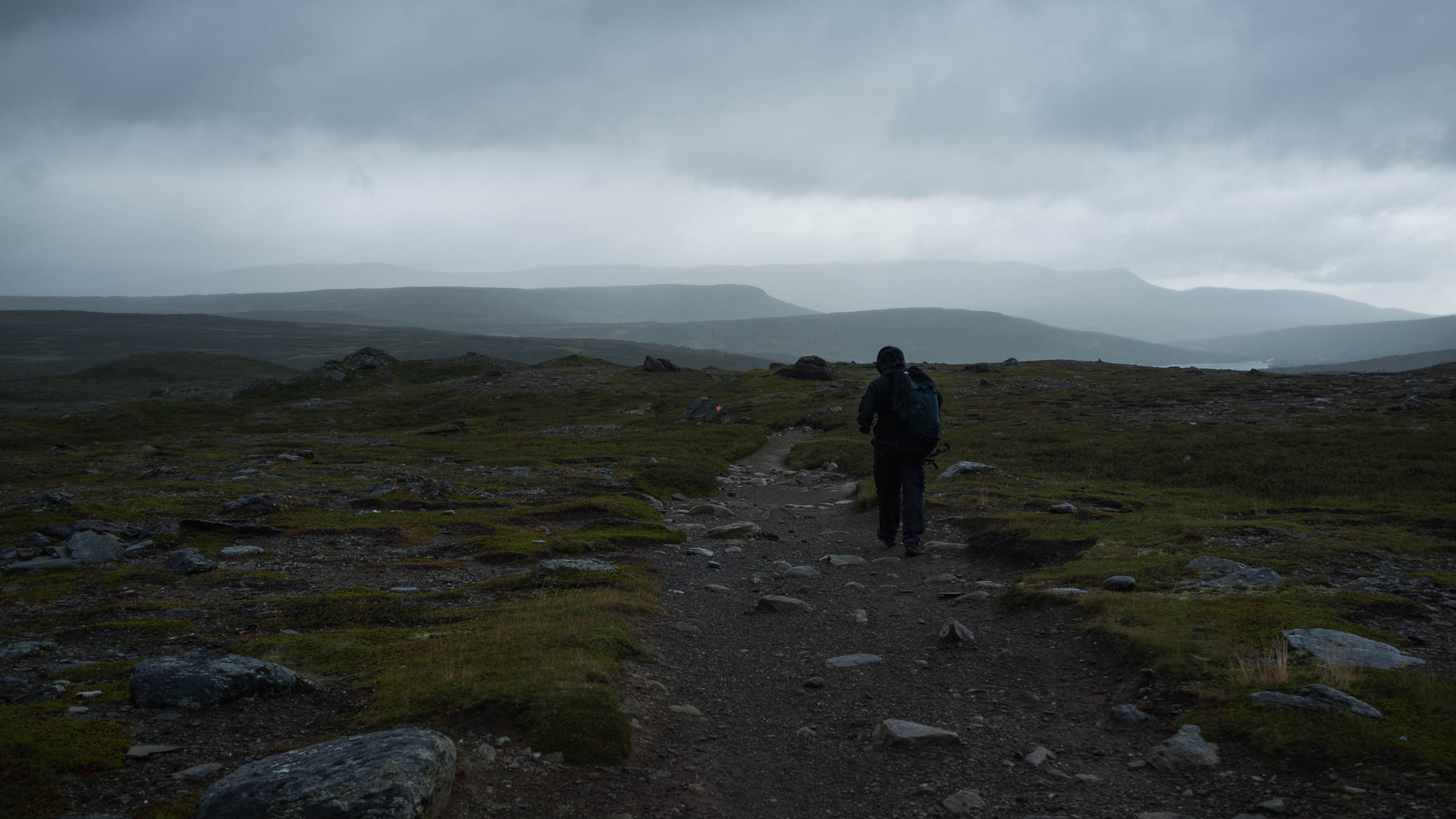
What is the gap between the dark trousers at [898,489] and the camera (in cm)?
1605

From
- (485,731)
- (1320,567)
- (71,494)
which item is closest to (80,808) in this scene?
(485,731)

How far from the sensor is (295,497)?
2322 cm

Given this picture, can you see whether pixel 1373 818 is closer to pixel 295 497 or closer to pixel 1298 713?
pixel 1298 713

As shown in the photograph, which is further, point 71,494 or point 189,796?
point 71,494

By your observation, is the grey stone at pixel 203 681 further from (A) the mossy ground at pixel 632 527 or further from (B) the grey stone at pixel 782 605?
(B) the grey stone at pixel 782 605

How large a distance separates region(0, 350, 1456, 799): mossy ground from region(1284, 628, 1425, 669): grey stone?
395 millimetres

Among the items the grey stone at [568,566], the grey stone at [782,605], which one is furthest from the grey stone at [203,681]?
the grey stone at [782,605]

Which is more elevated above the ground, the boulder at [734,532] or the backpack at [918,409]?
the backpack at [918,409]

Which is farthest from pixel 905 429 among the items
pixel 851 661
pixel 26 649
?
pixel 26 649

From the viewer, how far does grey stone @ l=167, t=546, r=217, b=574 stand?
14016mm

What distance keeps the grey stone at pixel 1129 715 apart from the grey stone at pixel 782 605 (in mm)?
5493

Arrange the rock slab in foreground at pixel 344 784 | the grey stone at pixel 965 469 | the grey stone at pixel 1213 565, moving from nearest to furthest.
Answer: the rock slab in foreground at pixel 344 784
the grey stone at pixel 1213 565
the grey stone at pixel 965 469

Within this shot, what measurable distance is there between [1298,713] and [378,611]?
1190 cm

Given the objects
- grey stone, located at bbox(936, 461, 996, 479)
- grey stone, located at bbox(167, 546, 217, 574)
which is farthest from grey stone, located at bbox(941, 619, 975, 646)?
grey stone, located at bbox(936, 461, 996, 479)
